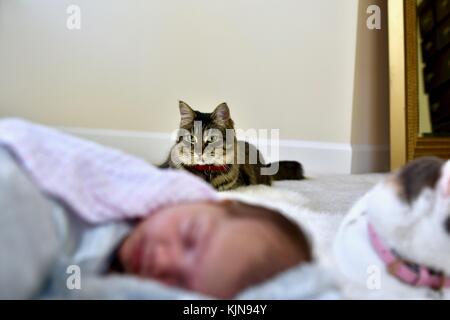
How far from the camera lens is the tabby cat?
1.47 meters

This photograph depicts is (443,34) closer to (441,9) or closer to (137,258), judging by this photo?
(441,9)

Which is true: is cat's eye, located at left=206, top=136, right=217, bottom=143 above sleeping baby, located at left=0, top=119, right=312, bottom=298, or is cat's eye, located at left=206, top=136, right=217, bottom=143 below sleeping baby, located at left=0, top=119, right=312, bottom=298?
Result: above

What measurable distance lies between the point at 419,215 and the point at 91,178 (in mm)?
400

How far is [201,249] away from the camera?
1.28 ft

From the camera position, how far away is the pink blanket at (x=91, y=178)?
0.45 m

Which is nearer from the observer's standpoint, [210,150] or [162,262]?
[162,262]

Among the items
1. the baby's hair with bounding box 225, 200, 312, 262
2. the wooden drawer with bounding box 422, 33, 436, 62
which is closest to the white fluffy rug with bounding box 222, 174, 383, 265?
the baby's hair with bounding box 225, 200, 312, 262

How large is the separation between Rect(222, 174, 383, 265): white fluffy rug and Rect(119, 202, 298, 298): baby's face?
0.10 m

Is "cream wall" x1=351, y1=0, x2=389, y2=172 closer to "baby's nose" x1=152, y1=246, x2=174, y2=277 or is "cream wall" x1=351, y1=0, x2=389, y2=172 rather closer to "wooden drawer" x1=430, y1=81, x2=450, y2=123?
"wooden drawer" x1=430, y1=81, x2=450, y2=123

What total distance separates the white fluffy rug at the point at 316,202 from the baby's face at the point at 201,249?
3.9 inches

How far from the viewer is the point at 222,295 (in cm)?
39

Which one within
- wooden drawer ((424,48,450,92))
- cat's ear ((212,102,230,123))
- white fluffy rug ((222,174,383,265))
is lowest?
white fluffy rug ((222,174,383,265))

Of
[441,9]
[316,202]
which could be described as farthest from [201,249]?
[441,9]

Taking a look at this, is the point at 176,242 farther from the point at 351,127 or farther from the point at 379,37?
the point at 379,37
